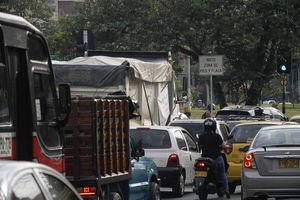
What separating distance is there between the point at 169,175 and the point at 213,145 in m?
1.65

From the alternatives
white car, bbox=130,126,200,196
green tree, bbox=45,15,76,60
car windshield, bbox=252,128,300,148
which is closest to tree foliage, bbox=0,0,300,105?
green tree, bbox=45,15,76,60

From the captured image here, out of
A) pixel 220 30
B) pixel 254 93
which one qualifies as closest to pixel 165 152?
pixel 220 30

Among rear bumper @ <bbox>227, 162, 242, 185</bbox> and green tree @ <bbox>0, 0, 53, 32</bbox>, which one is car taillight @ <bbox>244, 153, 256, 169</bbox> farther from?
green tree @ <bbox>0, 0, 53, 32</bbox>

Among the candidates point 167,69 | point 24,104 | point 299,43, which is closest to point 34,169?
point 24,104

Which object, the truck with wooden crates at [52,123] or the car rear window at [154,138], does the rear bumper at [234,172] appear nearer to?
the car rear window at [154,138]

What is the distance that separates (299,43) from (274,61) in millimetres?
3606

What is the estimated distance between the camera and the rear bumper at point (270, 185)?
14.2m

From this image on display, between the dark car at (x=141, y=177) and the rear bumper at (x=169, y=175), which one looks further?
the rear bumper at (x=169, y=175)

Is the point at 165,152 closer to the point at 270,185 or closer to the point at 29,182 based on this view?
the point at 270,185

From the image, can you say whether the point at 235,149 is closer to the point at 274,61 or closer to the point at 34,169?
the point at 34,169

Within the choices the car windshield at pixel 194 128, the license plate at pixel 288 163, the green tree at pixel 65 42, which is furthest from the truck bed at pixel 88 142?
the green tree at pixel 65 42

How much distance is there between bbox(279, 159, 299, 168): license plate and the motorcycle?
2.74m

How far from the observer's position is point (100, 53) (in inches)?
1022

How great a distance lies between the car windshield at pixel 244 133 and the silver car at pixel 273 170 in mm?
4966
